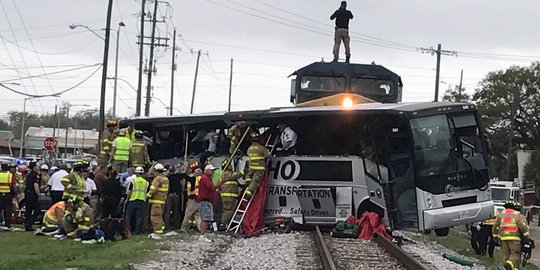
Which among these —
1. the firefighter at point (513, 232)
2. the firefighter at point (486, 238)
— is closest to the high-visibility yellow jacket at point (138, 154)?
the firefighter at point (513, 232)

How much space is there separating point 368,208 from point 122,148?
6.41m

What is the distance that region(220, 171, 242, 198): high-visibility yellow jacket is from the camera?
19.1 m

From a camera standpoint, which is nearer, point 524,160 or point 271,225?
point 271,225

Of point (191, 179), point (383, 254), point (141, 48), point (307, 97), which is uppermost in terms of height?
point (141, 48)

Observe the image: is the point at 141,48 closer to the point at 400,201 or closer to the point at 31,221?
the point at 31,221

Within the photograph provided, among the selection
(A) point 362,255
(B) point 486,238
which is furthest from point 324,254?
(B) point 486,238

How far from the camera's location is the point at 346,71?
23047 mm

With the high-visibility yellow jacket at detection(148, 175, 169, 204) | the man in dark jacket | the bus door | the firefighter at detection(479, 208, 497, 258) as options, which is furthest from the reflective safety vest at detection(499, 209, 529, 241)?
the man in dark jacket

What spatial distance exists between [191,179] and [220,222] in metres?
1.25

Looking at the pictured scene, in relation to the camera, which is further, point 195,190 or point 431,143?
point 195,190

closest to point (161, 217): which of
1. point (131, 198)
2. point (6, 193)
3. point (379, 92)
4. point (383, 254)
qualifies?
point (131, 198)

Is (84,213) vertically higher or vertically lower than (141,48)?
lower

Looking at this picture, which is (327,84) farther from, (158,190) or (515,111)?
(515,111)

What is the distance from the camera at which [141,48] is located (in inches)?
2143
